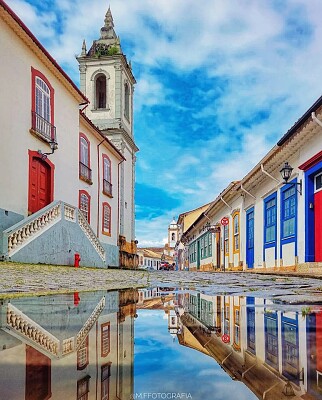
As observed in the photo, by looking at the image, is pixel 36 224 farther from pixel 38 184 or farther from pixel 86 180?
pixel 86 180

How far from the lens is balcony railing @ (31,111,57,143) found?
45.0 ft

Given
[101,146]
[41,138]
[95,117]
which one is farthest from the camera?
[95,117]

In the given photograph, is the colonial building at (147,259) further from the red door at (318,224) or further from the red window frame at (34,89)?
the red door at (318,224)


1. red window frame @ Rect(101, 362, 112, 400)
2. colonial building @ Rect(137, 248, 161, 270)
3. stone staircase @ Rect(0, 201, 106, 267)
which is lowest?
colonial building @ Rect(137, 248, 161, 270)

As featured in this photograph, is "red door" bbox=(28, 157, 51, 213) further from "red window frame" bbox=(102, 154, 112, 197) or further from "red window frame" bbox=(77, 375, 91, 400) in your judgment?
"red window frame" bbox=(77, 375, 91, 400)

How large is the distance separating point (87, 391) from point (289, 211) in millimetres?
12753

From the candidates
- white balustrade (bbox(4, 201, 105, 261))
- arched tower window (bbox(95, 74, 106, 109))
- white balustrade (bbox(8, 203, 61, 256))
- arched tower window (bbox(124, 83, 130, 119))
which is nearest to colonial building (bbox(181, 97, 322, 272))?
white balustrade (bbox(4, 201, 105, 261))

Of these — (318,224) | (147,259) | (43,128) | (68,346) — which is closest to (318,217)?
(318,224)

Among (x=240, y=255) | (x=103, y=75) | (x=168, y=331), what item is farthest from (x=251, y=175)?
(x=103, y=75)

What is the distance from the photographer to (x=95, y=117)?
92.7ft

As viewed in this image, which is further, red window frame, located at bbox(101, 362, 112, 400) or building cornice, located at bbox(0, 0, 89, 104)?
building cornice, located at bbox(0, 0, 89, 104)

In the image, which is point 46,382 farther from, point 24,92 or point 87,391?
point 24,92

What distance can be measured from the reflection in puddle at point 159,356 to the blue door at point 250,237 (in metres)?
15.5

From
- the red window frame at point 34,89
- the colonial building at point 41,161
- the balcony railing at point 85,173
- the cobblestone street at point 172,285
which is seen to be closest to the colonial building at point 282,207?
the cobblestone street at point 172,285
